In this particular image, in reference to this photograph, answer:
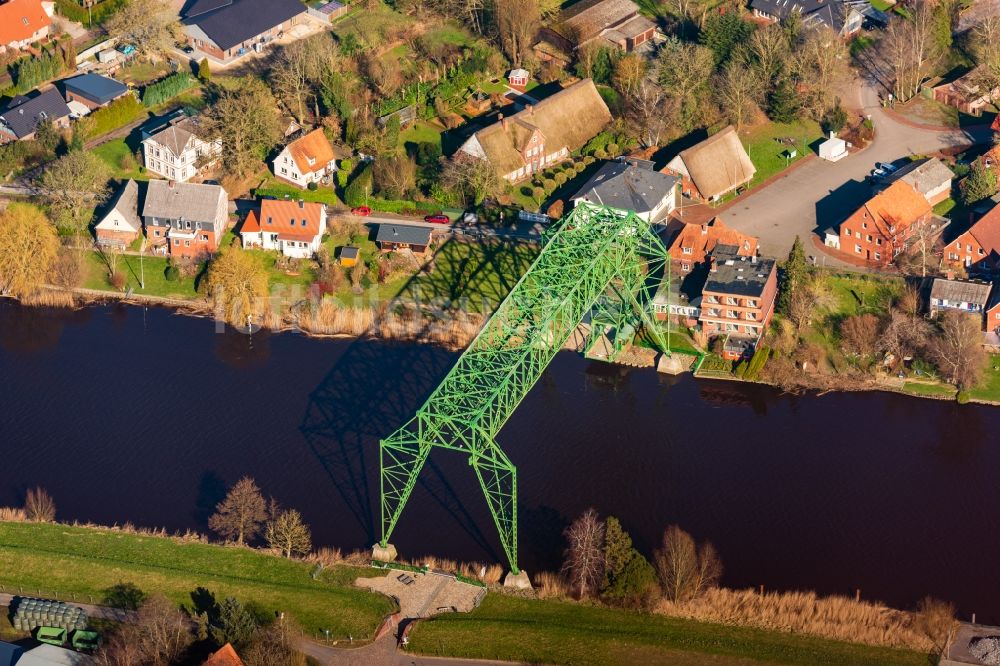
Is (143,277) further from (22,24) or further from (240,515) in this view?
(22,24)

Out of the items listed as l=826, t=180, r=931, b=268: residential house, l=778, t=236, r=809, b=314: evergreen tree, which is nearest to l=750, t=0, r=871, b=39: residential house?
l=826, t=180, r=931, b=268: residential house

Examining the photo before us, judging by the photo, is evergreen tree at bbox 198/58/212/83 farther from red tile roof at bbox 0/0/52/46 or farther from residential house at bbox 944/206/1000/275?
residential house at bbox 944/206/1000/275

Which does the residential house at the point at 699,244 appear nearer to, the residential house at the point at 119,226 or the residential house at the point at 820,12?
the residential house at the point at 820,12

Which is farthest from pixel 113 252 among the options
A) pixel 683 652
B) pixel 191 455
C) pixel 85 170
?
pixel 683 652

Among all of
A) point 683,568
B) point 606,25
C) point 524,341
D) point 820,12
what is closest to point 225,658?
point 683,568

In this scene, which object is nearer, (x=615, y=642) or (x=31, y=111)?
(x=615, y=642)

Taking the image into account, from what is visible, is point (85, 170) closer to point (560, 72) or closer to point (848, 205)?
point (560, 72)
